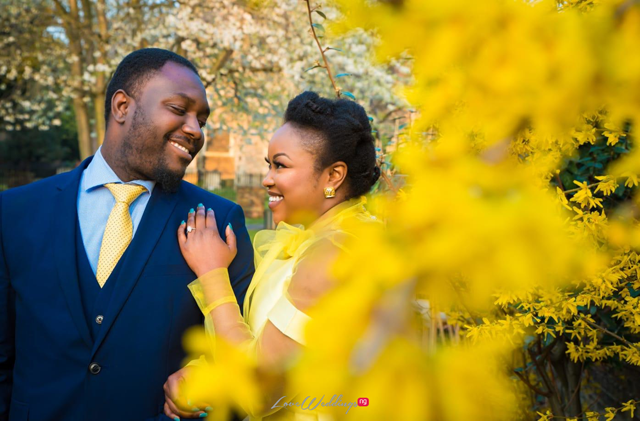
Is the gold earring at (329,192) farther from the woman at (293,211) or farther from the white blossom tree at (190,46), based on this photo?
the white blossom tree at (190,46)

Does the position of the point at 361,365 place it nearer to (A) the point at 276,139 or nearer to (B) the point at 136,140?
(A) the point at 276,139

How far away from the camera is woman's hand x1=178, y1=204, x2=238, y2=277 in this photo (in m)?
1.84

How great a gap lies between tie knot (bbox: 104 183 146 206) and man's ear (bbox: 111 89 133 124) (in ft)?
0.89

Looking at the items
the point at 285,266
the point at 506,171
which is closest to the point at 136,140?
the point at 285,266

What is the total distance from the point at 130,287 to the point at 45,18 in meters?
12.0

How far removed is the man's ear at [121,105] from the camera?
6.77 ft

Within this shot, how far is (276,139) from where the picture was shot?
1.98m

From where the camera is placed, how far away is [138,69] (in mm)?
2064

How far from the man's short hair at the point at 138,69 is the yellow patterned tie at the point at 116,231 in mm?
380

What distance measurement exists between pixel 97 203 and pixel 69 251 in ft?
0.80

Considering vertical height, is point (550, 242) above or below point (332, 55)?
below

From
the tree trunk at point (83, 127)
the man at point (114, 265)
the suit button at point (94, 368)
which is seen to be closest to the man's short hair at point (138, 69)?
the man at point (114, 265)

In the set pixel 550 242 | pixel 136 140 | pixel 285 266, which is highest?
pixel 136 140

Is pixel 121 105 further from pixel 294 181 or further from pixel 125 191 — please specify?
pixel 294 181
